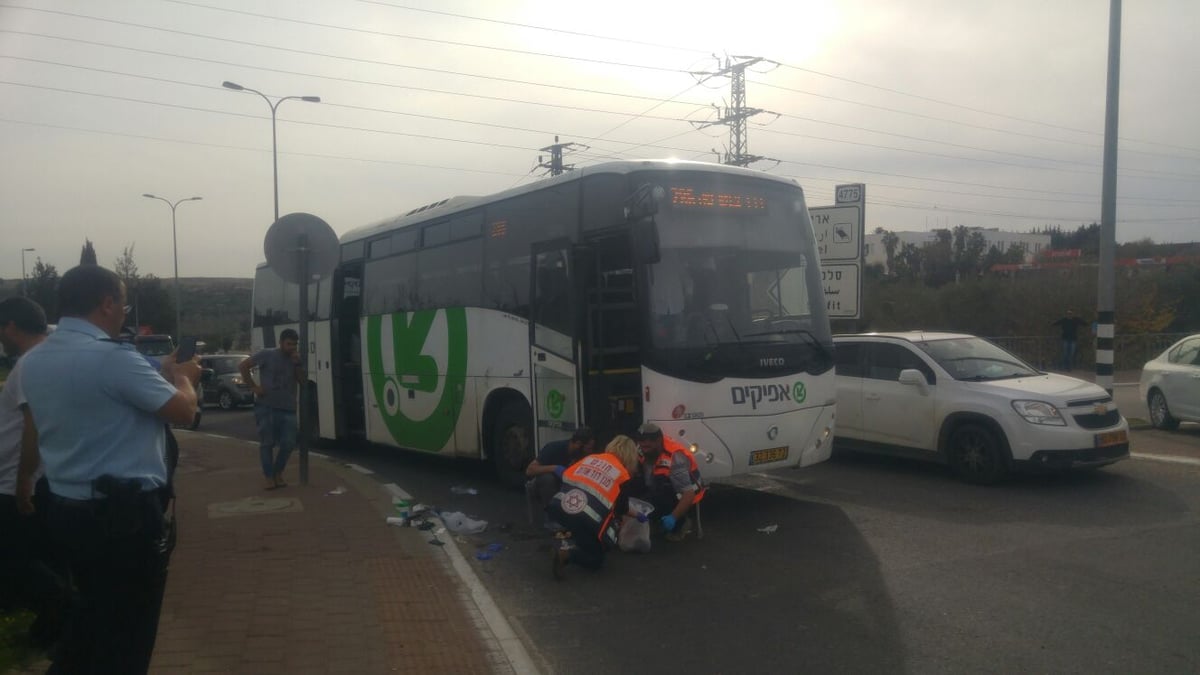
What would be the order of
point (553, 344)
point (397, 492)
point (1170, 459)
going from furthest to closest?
1. point (1170, 459)
2. point (397, 492)
3. point (553, 344)

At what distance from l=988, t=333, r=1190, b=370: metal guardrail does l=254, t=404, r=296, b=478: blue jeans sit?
24220 millimetres

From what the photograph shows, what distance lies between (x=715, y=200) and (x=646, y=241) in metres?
1.12

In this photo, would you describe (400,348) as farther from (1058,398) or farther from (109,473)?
(109,473)

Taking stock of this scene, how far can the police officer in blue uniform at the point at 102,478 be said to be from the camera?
360cm

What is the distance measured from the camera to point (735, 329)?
9.27 m

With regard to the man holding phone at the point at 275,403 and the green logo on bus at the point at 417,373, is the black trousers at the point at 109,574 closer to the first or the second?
the man holding phone at the point at 275,403

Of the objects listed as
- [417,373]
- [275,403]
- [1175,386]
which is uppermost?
[417,373]

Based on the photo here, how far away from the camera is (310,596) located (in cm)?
661

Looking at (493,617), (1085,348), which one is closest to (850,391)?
(493,617)

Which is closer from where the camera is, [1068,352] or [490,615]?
[490,615]

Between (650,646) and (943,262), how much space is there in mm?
54487

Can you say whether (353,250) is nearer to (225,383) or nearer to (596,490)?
(596,490)

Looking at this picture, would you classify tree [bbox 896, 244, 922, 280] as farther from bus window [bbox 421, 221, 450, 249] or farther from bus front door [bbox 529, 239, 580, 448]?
bus front door [bbox 529, 239, 580, 448]

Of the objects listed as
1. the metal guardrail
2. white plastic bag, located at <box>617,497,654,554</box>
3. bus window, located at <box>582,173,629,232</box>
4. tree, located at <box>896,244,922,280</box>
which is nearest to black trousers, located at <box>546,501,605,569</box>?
white plastic bag, located at <box>617,497,654,554</box>
